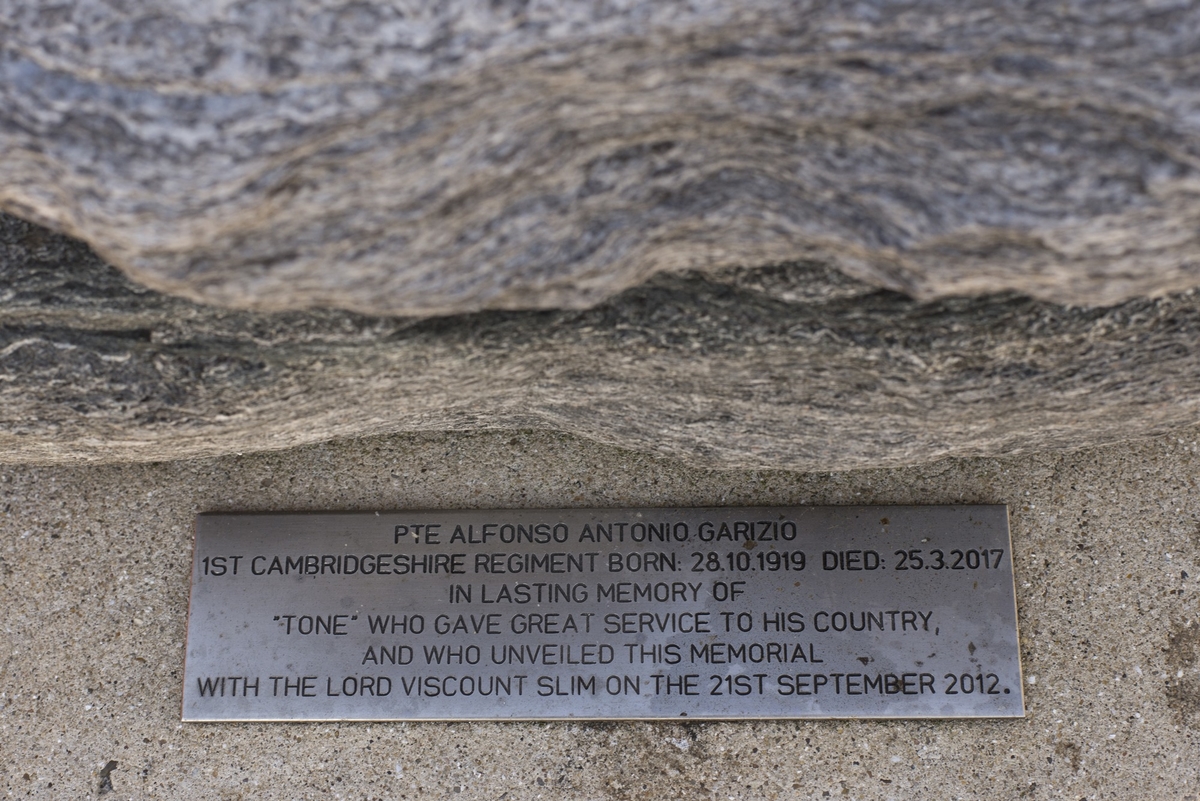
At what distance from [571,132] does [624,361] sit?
0.50m

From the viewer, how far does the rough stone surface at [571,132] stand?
949 millimetres

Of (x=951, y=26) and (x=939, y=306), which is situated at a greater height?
(x=951, y=26)

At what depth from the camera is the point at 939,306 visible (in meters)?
1.30

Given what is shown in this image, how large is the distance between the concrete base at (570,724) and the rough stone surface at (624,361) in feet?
1.64

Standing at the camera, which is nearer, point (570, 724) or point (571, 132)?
point (571, 132)

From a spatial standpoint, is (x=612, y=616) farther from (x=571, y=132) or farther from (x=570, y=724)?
(x=571, y=132)

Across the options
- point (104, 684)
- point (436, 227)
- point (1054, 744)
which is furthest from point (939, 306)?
point (104, 684)

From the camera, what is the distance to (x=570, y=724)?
6.72 ft

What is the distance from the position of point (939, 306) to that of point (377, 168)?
841 mm

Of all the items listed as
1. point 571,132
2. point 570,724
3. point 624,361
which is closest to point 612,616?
point 570,724

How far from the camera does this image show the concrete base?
2.01 metres

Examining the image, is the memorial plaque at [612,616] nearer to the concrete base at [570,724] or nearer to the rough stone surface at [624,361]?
the concrete base at [570,724]

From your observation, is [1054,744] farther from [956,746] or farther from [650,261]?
[650,261]

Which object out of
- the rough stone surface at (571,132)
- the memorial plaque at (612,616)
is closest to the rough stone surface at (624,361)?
the rough stone surface at (571,132)
